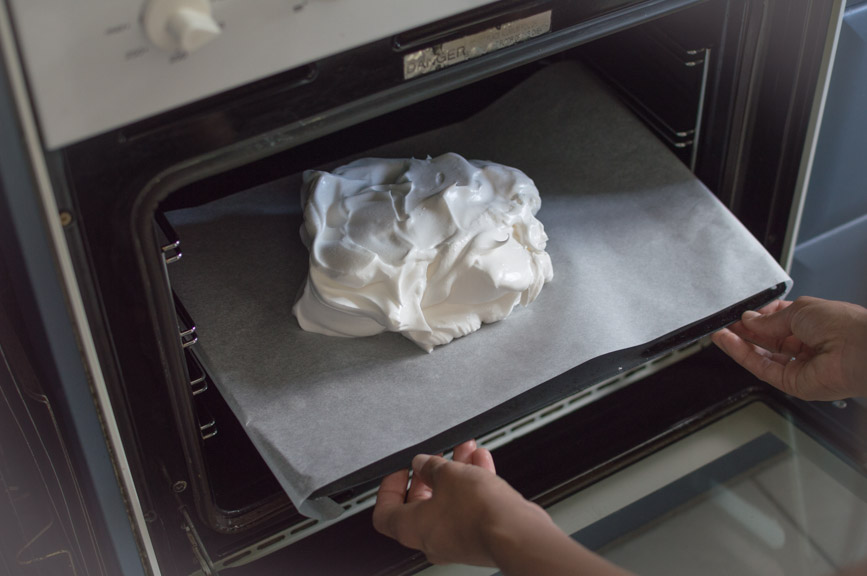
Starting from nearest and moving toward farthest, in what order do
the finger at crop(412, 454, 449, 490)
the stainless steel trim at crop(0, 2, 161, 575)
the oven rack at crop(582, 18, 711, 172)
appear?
1. the stainless steel trim at crop(0, 2, 161, 575)
2. the finger at crop(412, 454, 449, 490)
3. the oven rack at crop(582, 18, 711, 172)

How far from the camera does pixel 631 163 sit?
4.00 ft

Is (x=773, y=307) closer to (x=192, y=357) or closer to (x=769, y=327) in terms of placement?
(x=769, y=327)

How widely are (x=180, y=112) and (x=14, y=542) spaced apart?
1.91 feet

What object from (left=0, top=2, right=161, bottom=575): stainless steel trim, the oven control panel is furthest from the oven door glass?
the oven control panel

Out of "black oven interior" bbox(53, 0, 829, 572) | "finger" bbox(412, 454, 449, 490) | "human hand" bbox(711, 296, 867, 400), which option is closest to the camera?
"black oven interior" bbox(53, 0, 829, 572)

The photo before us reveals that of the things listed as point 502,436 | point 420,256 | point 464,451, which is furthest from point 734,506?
point 420,256

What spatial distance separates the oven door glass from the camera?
1.14 m

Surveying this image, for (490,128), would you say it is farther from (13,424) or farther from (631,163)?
(13,424)

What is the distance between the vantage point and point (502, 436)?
1.08 m

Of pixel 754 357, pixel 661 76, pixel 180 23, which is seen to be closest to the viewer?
pixel 180 23

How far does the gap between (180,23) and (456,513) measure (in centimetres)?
47

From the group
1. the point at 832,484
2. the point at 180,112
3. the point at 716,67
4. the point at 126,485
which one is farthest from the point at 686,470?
the point at 180,112

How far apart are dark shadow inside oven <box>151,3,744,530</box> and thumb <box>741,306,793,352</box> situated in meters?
0.23

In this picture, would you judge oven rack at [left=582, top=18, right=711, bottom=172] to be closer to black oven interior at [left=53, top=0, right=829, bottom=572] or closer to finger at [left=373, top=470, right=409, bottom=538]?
black oven interior at [left=53, top=0, right=829, bottom=572]
